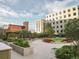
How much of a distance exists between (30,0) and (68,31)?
20.0 ft

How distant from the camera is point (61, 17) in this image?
202 feet

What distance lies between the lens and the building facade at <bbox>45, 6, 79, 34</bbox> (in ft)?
183

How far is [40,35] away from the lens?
3800 cm

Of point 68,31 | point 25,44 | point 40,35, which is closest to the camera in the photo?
point 68,31

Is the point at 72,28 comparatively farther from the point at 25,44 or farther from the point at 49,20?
the point at 49,20

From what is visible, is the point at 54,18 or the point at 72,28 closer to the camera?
the point at 72,28

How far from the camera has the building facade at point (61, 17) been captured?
183ft

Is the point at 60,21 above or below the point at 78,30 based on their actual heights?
above

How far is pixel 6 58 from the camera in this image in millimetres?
3713

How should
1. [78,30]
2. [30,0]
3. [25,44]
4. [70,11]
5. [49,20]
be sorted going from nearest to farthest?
[78,30] < [25,44] < [30,0] < [70,11] < [49,20]

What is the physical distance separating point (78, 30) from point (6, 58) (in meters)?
6.41

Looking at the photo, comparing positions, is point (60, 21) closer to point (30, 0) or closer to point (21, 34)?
point (21, 34)

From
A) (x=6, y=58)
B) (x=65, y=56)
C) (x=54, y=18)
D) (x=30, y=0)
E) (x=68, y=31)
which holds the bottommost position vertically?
(x=65, y=56)

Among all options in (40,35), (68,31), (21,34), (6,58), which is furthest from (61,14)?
(6,58)
